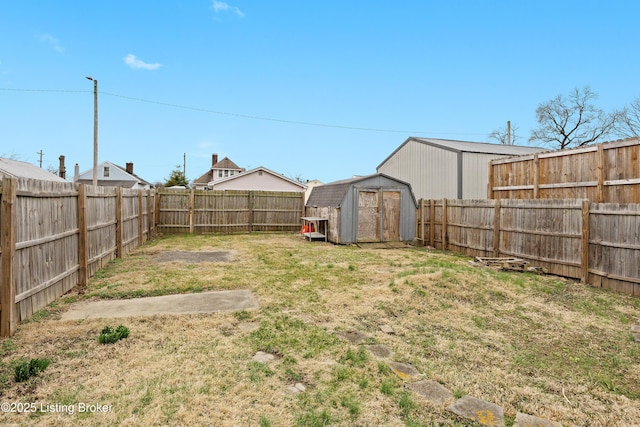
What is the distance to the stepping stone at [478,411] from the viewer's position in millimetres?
2541

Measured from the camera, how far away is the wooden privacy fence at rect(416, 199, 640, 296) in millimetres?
6691

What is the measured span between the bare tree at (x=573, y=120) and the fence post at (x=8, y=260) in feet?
122

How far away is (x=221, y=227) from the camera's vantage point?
17.1m

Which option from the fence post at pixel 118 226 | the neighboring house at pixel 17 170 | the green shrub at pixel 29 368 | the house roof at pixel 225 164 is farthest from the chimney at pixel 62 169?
the green shrub at pixel 29 368

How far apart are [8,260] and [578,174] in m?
12.4

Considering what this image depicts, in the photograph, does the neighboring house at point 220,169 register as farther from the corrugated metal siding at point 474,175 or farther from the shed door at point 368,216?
the corrugated metal siding at point 474,175

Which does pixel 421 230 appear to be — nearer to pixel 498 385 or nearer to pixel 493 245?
pixel 493 245

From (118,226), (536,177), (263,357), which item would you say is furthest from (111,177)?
(263,357)

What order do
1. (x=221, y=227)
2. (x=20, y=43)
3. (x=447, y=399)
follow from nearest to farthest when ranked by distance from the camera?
(x=447, y=399), (x=20, y=43), (x=221, y=227)

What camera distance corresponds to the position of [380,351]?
3.73m

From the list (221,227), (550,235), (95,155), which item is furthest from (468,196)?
(95,155)

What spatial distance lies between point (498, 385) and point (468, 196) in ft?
42.5

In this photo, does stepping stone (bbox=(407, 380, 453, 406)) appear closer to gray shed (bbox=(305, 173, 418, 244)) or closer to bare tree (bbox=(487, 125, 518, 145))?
gray shed (bbox=(305, 173, 418, 244))

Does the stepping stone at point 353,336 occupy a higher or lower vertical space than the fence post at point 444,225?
lower
